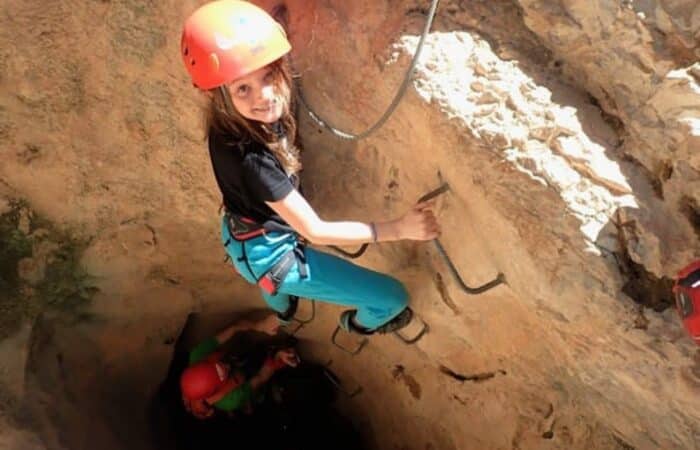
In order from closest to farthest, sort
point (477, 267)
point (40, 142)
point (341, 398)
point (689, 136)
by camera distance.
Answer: point (689, 136) → point (477, 267) → point (40, 142) → point (341, 398)

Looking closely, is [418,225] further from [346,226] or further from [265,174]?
[265,174]

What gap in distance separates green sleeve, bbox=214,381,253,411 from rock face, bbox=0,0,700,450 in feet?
1.53

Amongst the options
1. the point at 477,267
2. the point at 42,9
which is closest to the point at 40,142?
the point at 42,9

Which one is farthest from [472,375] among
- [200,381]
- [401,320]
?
[200,381]

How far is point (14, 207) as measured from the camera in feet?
9.55

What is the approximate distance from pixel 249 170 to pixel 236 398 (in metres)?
2.12

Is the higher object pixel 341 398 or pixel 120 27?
pixel 120 27

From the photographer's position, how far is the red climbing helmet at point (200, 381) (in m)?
3.65

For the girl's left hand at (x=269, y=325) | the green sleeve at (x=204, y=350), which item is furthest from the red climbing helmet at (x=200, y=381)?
the girl's left hand at (x=269, y=325)

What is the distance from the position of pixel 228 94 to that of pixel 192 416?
2567 millimetres

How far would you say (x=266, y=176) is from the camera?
196 centimetres

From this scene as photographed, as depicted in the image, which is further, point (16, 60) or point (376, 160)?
point (16, 60)

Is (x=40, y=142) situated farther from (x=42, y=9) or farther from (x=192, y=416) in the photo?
(x=192, y=416)

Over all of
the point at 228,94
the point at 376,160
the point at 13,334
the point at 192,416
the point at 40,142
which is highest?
the point at 228,94
